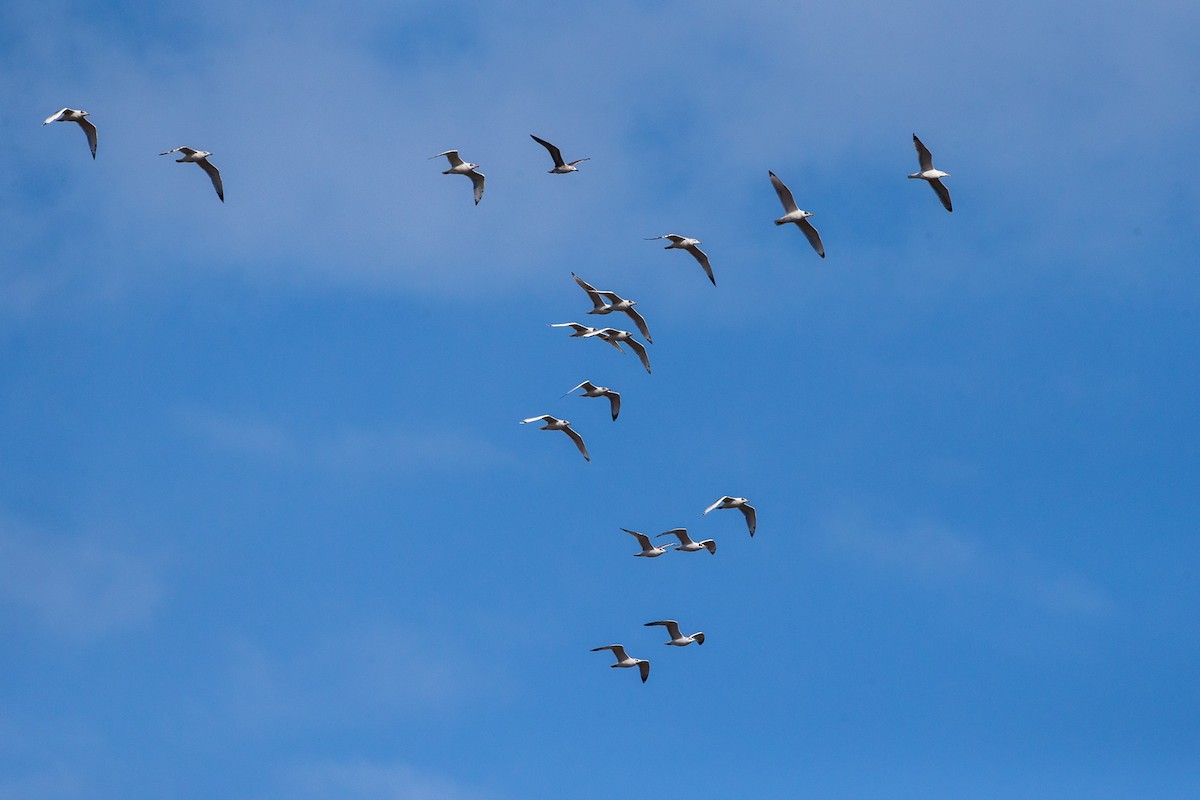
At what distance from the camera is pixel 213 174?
6325 cm

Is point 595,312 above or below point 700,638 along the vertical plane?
above

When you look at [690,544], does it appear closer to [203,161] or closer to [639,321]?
[639,321]

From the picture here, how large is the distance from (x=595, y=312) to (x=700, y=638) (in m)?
14.4

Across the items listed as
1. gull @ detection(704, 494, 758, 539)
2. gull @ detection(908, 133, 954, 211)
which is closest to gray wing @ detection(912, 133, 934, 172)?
gull @ detection(908, 133, 954, 211)

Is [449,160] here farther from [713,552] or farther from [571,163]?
[713,552]

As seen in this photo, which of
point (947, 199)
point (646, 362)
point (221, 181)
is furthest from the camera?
point (646, 362)

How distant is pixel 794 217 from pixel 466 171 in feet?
44.6

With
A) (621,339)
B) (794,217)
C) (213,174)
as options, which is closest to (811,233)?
(794,217)

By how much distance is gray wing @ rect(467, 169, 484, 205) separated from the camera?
65250 mm

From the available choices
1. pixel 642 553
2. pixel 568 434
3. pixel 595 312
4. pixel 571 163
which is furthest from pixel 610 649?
pixel 571 163

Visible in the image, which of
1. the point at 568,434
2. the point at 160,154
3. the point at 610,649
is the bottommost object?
the point at 610,649

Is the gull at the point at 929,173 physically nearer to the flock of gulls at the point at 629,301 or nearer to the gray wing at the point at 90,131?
the flock of gulls at the point at 629,301

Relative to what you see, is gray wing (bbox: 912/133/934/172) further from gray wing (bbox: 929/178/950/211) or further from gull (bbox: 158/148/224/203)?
gull (bbox: 158/148/224/203)

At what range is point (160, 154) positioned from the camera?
6034 cm
